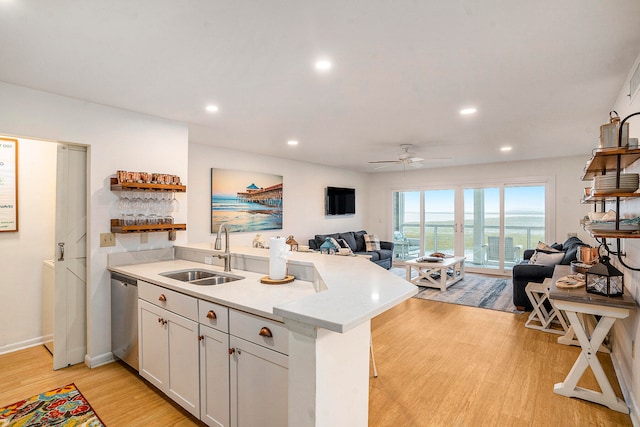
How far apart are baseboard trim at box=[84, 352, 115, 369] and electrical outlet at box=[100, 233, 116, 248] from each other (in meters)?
1.01

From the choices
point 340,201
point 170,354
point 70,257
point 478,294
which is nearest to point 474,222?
point 478,294

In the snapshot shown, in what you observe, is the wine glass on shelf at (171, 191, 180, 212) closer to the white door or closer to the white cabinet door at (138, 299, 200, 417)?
the white door

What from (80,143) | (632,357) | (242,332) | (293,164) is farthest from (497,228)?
(80,143)

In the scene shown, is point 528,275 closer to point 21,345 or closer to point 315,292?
point 315,292

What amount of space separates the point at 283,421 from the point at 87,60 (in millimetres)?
2527

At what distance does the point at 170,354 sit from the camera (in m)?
2.28

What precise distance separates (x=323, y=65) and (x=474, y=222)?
6.26 metres

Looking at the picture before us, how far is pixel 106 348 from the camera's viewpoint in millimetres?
3039

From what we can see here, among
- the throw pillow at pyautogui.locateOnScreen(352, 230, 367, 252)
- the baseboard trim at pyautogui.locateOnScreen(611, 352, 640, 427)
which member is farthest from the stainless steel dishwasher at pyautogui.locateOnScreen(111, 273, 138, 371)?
the throw pillow at pyautogui.locateOnScreen(352, 230, 367, 252)

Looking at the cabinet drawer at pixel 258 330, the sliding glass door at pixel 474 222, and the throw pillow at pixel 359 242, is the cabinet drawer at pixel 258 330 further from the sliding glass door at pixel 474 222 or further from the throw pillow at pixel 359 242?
the sliding glass door at pixel 474 222

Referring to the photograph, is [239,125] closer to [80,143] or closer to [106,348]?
[80,143]

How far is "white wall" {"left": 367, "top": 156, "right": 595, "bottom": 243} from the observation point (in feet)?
20.4

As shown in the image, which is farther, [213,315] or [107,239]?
[107,239]

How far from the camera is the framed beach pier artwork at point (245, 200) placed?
5.08m
